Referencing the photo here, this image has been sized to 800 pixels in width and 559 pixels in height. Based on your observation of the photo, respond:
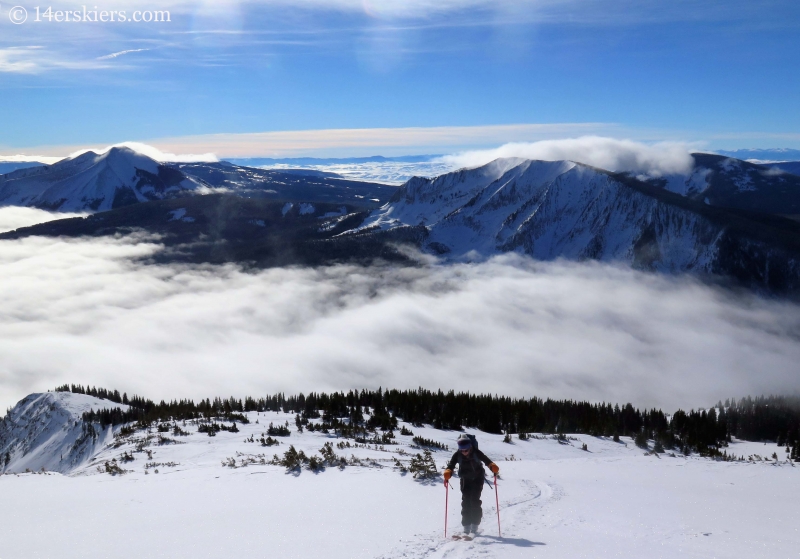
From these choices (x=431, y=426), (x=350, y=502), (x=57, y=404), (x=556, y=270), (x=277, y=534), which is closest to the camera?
(x=277, y=534)

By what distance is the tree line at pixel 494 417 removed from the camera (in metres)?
31.3

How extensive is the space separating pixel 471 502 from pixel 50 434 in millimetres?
41650

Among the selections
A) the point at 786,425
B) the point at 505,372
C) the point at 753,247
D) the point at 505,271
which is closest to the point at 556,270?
the point at 505,271

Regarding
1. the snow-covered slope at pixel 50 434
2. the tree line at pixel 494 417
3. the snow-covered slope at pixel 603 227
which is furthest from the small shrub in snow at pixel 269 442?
the snow-covered slope at pixel 603 227

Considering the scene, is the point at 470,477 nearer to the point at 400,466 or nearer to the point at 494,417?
the point at 400,466

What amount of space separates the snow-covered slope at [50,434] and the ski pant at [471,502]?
2815 centimetres

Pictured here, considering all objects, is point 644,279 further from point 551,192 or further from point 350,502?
point 350,502

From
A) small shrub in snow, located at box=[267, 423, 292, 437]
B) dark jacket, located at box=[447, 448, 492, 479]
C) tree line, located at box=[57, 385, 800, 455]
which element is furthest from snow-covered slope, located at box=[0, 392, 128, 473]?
dark jacket, located at box=[447, 448, 492, 479]

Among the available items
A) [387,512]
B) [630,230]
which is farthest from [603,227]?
[387,512]

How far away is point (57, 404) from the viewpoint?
147ft

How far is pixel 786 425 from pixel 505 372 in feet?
218

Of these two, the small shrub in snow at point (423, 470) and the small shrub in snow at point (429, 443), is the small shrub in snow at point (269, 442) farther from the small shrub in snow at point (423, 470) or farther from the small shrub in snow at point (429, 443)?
the small shrub in snow at point (423, 470)

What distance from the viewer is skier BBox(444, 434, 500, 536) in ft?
36.5

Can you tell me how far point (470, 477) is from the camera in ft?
37.3
